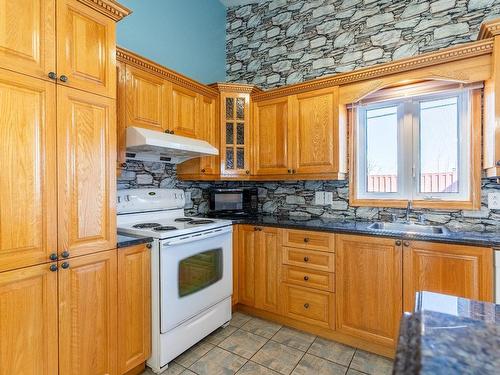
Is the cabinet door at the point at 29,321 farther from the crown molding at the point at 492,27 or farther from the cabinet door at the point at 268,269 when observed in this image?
the crown molding at the point at 492,27

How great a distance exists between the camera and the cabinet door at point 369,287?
1.97 metres

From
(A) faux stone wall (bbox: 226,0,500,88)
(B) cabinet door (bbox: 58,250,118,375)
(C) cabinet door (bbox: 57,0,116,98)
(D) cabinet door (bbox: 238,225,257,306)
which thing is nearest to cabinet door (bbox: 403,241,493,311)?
(D) cabinet door (bbox: 238,225,257,306)

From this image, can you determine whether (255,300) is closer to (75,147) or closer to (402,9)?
(75,147)

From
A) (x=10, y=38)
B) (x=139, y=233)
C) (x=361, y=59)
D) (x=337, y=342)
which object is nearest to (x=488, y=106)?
(x=361, y=59)

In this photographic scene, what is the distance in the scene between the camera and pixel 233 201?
300cm

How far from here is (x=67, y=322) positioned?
4.59 feet

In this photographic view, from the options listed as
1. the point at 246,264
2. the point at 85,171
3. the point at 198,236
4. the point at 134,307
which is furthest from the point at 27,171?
the point at 246,264

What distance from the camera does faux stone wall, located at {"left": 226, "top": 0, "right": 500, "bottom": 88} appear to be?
2.30 metres

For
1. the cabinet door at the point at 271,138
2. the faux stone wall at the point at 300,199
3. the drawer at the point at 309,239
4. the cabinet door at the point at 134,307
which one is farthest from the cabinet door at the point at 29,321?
the cabinet door at the point at 271,138

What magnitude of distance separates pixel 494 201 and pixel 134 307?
8.83ft

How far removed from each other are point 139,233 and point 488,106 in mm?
2666

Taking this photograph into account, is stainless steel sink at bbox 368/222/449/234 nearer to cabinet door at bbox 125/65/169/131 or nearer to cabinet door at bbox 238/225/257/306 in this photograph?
cabinet door at bbox 238/225/257/306

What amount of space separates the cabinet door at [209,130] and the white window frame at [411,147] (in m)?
1.40

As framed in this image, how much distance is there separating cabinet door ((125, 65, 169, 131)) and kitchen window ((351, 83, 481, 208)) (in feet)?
5.90
